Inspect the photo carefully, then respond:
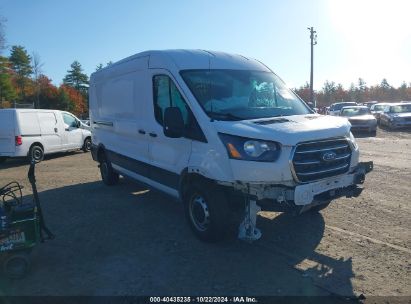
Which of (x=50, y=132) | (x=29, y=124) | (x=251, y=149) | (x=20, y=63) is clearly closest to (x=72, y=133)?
(x=50, y=132)

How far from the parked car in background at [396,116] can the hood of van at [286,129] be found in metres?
19.9

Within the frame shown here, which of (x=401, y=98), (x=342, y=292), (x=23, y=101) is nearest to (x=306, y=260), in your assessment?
(x=342, y=292)

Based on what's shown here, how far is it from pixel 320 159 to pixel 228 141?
3.65 feet

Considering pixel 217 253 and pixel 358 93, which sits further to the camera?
pixel 358 93

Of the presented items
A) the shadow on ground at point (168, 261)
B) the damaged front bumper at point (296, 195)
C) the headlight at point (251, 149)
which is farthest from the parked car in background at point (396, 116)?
the headlight at point (251, 149)

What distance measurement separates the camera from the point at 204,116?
4984 mm

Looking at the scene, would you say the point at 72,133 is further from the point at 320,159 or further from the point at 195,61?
the point at 320,159

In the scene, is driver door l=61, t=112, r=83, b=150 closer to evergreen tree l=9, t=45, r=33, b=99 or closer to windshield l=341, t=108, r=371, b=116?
windshield l=341, t=108, r=371, b=116

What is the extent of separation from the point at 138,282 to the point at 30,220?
146cm

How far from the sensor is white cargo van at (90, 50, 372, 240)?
4449 millimetres

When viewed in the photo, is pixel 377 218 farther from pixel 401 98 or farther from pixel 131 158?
pixel 401 98

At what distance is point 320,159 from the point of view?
4.64m

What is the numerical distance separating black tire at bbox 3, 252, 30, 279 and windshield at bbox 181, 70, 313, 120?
2790 millimetres

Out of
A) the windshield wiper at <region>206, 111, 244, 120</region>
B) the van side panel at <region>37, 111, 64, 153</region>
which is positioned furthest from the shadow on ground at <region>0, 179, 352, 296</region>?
the van side panel at <region>37, 111, 64, 153</region>
